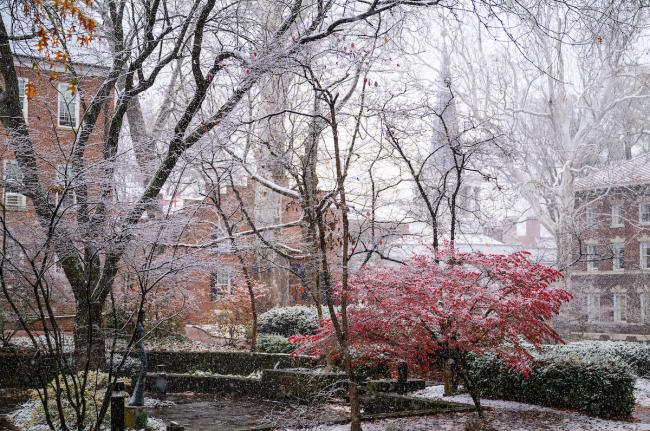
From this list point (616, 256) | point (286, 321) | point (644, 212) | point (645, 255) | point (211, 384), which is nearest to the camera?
point (211, 384)

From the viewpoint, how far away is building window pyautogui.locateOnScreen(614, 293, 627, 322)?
122 feet

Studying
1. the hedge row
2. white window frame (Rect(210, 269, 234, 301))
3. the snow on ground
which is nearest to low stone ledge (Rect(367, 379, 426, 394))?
white window frame (Rect(210, 269, 234, 301))

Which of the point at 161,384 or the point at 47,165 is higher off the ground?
the point at 47,165

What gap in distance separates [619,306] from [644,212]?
5467 mm

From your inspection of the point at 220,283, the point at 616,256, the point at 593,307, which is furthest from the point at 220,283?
the point at 616,256

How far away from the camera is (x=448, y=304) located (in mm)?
10148

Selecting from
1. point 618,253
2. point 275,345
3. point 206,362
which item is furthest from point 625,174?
point 206,362

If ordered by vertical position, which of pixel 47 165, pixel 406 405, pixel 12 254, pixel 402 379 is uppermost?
pixel 47 165

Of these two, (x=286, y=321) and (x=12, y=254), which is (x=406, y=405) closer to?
(x=12, y=254)

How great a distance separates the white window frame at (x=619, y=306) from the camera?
A: 36969 mm

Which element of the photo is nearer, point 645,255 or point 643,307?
point 643,307

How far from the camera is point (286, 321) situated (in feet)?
71.5

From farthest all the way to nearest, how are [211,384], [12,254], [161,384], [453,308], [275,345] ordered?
1. [275,345]
2. [211,384]
3. [161,384]
4. [12,254]
5. [453,308]

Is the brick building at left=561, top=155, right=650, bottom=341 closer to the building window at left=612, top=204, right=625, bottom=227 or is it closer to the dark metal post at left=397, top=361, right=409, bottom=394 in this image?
the building window at left=612, top=204, right=625, bottom=227
